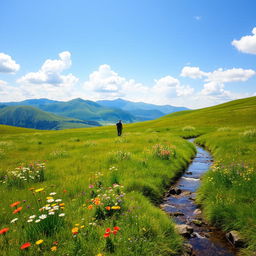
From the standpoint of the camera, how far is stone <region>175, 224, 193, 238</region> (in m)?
5.36

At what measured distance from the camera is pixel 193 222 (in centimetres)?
616

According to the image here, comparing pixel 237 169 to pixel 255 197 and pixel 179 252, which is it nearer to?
pixel 255 197

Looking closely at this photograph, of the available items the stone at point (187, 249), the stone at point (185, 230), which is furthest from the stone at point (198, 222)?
the stone at point (187, 249)

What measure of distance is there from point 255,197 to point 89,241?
5.74 m

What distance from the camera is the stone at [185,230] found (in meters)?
5.36

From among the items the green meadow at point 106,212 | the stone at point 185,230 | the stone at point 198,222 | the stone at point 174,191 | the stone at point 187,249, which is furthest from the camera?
the stone at point 174,191

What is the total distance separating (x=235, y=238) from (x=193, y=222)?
4.82ft

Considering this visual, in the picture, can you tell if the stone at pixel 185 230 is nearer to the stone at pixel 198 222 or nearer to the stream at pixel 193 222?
the stream at pixel 193 222

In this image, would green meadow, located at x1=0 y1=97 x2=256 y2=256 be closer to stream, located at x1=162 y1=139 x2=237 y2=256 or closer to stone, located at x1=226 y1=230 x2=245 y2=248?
stone, located at x1=226 y1=230 x2=245 y2=248

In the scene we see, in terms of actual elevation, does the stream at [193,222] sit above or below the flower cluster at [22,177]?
below

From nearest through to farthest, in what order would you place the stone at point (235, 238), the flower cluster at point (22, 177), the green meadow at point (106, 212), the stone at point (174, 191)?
the green meadow at point (106, 212), the stone at point (235, 238), the flower cluster at point (22, 177), the stone at point (174, 191)

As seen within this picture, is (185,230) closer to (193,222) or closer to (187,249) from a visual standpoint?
(187,249)

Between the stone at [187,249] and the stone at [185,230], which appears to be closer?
the stone at [187,249]

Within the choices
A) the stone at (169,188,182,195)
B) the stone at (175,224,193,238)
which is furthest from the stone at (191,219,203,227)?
the stone at (169,188,182,195)
